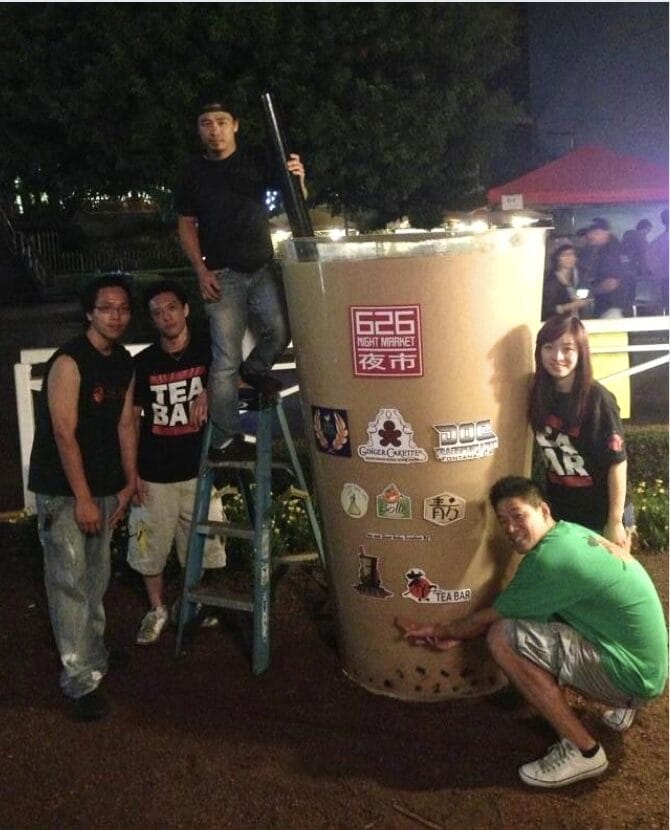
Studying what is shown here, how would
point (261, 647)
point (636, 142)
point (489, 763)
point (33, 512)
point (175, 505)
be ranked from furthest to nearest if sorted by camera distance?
point (636, 142)
point (33, 512)
point (175, 505)
point (261, 647)
point (489, 763)

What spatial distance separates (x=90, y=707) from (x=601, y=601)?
232 cm

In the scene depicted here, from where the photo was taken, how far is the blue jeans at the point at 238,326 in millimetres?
4535

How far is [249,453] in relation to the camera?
4.73 metres

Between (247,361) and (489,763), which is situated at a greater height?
(247,361)

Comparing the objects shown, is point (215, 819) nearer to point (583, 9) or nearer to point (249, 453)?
point (249, 453)

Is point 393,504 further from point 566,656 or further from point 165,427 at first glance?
point 165,427

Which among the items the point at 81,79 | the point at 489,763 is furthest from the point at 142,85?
the point at 489,763

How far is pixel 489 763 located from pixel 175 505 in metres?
2.11

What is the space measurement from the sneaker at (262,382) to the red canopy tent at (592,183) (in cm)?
976

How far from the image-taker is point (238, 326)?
458cm

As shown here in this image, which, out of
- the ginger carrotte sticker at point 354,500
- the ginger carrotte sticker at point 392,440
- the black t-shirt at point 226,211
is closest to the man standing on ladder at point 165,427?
the black t-shirt at point 226,211

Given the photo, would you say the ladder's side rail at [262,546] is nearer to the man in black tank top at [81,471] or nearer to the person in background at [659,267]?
the man in black tank top at [81,471]

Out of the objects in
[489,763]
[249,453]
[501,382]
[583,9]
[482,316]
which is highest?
[583,9]

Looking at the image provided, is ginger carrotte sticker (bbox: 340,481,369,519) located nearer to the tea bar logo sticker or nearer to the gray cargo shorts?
the tea bar logo sticker
